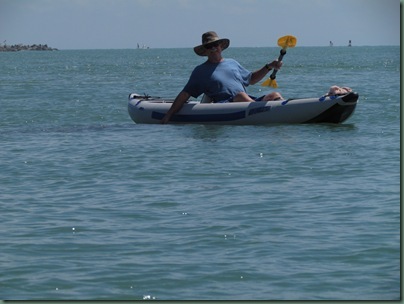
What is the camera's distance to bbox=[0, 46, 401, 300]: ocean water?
21.2 feet

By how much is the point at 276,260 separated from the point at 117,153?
5867 mm

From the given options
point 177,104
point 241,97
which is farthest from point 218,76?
point 177,104

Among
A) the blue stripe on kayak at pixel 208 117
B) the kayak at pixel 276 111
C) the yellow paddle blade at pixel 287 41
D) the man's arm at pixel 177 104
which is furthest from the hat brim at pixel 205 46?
the yellow paddle blade at pixel 287 41

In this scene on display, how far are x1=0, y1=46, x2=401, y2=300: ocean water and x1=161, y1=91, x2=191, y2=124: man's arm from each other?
9.4 inches

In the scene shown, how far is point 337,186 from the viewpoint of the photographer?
9734 millimetres

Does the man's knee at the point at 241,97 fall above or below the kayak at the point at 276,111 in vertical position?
above

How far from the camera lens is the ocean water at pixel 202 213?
21.2ft

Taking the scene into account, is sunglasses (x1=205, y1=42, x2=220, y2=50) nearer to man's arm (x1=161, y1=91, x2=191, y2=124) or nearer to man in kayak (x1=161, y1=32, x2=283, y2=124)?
man in kayak (x1=161, y1=32, x2=283, y2=124)

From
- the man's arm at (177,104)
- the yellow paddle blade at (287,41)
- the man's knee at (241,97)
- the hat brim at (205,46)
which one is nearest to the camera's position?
the hat brim at (205,46)

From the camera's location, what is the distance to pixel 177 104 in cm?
1522

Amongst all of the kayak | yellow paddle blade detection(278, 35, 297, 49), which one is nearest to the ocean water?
the kayak

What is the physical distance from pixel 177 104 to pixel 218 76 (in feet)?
2.87

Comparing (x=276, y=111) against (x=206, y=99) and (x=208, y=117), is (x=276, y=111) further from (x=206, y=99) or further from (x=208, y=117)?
(x=206, y=99)

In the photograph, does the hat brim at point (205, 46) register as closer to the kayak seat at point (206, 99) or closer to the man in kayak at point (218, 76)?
the man in kayak at point (218, 76)
